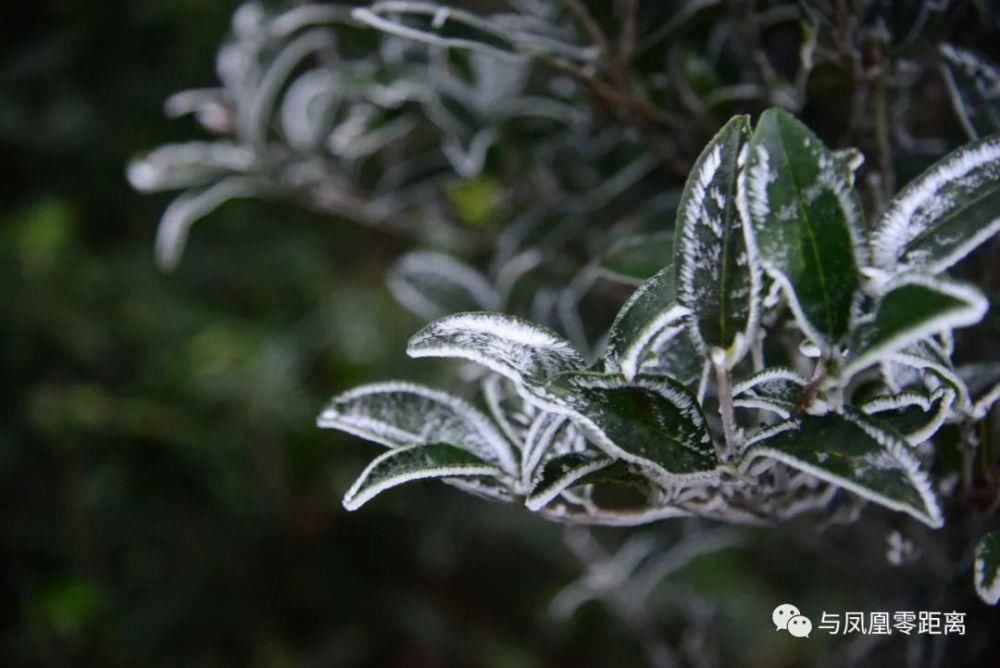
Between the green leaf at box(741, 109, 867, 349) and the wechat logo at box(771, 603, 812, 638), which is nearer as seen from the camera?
the green leaf at box(741, 109, 867, 349)

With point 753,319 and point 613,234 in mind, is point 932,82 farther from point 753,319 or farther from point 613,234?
point 753,319

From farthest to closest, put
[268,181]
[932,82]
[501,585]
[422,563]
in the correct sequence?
1. [501,585]
2. [422,563]
3. [268,181]
4. [932,82]

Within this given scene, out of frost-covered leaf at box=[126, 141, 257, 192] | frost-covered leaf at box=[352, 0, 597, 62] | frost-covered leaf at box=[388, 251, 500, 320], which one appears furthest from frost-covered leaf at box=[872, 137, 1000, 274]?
Answer: frost-covered leaf at box=[126, 141, 257, 192]

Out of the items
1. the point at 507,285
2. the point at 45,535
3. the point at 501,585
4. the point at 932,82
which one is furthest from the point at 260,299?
the point at 932,82

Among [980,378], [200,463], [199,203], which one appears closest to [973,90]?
[980,378]

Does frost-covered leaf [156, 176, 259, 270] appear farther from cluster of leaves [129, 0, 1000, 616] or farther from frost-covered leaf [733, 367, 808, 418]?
frost-covered leaf [733, 367, 808, 418]

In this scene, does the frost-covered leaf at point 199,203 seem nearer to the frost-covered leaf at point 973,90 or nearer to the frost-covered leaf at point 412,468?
the frost-covered leaf at point 412,468
